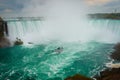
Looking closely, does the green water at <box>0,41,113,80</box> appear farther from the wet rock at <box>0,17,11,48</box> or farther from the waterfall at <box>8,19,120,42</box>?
the waterfall at <box>8,19,120,42</box>

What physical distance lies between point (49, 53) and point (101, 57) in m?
10.5

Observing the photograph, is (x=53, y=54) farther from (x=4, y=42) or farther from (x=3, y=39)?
(x=3, y=39)

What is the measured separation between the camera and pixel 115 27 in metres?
57.4

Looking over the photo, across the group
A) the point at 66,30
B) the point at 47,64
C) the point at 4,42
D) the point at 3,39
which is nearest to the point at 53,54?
the point at 47,64

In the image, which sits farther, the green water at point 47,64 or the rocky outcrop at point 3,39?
the rocky outcrop at point 3,39

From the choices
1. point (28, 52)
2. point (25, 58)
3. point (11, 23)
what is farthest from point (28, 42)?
point (25, 58)

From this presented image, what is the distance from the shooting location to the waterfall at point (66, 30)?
5569 centimetres

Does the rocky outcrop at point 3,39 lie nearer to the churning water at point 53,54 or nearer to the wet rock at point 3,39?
the wet rock at point 3,39

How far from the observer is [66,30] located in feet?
222

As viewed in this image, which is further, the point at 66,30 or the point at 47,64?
the point at 66,30

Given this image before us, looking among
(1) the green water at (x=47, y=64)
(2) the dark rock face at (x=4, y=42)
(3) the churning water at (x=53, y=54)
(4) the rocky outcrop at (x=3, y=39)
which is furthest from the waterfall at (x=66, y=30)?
(1) the green water at (x=47, y=64)

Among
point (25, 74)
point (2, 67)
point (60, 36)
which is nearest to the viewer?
point (25, 74)

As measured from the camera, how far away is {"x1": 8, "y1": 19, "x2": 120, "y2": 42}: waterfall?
183ft

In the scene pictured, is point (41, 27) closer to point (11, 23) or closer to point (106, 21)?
point (11, 23)
